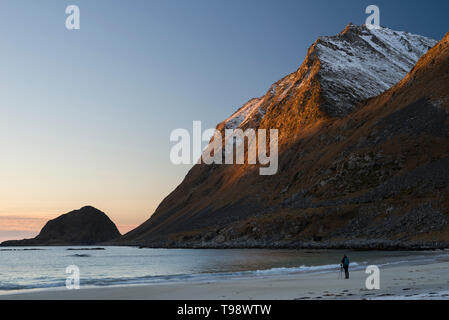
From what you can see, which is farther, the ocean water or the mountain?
the mountain

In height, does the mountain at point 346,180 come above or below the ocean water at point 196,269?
above

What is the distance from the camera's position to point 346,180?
401 feet

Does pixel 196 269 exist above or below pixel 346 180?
below

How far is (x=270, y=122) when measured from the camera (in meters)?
195

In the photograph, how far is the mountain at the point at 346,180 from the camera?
99562 mm

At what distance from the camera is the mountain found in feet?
327

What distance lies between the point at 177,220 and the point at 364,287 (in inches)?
6576

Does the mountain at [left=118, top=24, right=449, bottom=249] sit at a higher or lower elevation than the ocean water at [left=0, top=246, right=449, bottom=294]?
higher

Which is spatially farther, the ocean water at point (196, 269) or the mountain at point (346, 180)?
the mountain at point (346, 180)

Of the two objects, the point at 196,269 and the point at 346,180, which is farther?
the point at 346,180

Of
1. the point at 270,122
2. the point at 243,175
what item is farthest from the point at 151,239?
the point at 270,122

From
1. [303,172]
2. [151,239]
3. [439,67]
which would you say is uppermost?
[439,67]

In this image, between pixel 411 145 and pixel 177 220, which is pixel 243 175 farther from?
pixel 411 145
